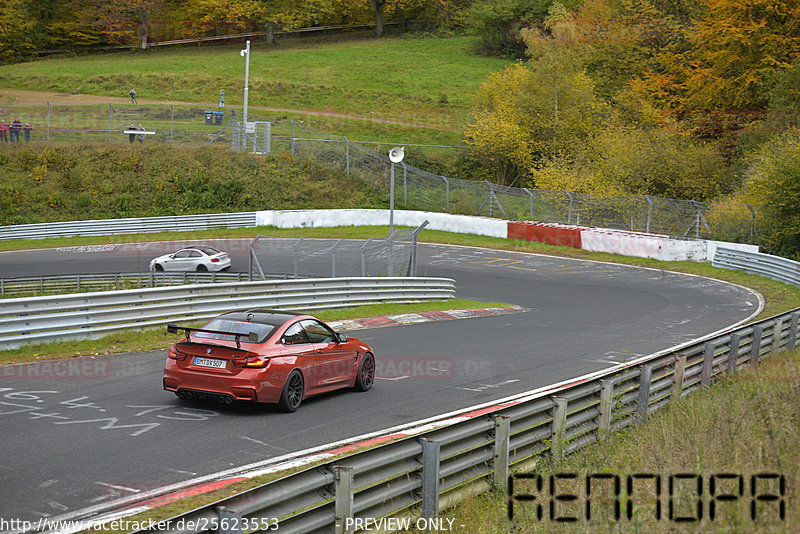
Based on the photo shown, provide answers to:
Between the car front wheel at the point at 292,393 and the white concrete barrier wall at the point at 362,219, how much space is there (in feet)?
108

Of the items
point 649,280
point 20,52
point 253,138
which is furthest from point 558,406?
point 20,52

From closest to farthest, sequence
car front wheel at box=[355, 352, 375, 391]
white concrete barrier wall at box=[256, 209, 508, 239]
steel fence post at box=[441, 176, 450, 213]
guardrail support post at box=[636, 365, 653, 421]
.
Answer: guardrail support post at box=[636, 365, 653, 421] → car front wheel at box=[355, 352, 375, 391] → white concrete barrier wall at box=[256, 209, 508, 239] → steel fence post at box=[441, 176, 450, 213]

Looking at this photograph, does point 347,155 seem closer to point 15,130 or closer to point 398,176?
point 398,176

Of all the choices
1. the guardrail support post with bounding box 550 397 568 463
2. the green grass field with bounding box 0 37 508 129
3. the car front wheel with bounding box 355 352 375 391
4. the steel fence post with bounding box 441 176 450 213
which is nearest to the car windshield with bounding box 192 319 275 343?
the car front wheel with bounding box 355 352 375 391

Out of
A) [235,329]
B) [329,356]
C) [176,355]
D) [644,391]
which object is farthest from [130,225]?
[644,391]

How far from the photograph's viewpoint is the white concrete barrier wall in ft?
147

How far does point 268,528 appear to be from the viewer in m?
5.54

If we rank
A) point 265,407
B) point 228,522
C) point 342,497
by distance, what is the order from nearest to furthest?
1. point 228,522
2. point 342,497
3. point 265,407

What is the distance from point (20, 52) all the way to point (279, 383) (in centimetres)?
9168

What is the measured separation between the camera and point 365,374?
527 inches

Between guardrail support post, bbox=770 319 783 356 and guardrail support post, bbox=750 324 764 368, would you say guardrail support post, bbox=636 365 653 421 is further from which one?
guardrail support post, bbox=770 319 783 356

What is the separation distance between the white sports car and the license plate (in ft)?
68.9

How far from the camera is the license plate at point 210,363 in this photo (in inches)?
436

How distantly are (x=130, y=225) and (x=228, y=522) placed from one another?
3982 centimetres
